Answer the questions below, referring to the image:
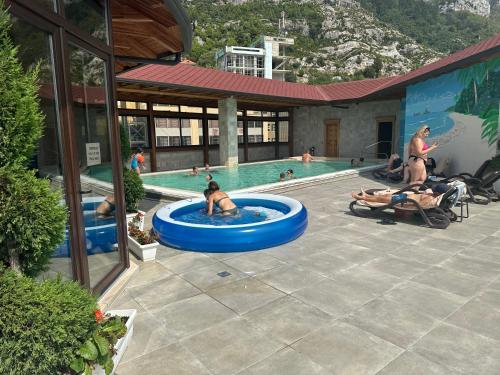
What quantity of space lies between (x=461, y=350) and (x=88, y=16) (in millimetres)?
5360

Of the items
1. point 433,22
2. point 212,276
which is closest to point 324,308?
point 212,276

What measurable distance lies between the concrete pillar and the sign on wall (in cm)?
1533

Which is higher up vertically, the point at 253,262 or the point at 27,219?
the point at 27,219

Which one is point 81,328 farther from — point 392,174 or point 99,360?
point 392,174

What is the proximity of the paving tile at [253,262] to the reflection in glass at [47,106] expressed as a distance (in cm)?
251

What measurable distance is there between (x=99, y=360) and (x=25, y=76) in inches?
84.8

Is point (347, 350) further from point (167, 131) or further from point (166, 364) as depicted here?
point (167, 131)

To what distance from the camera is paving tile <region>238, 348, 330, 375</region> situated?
9.80ft

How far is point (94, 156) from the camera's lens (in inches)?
169

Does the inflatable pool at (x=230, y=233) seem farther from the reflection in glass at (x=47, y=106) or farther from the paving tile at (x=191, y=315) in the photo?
the reflection in glass at (x=47, y=106)

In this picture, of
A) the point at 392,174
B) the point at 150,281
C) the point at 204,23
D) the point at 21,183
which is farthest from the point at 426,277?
the point at 204,23

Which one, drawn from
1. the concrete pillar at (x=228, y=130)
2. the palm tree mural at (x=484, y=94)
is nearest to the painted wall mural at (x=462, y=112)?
the palm tree mural at (x=484, y=94)

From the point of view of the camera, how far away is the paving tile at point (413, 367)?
116 inches

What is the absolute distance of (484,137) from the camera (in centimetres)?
1149
